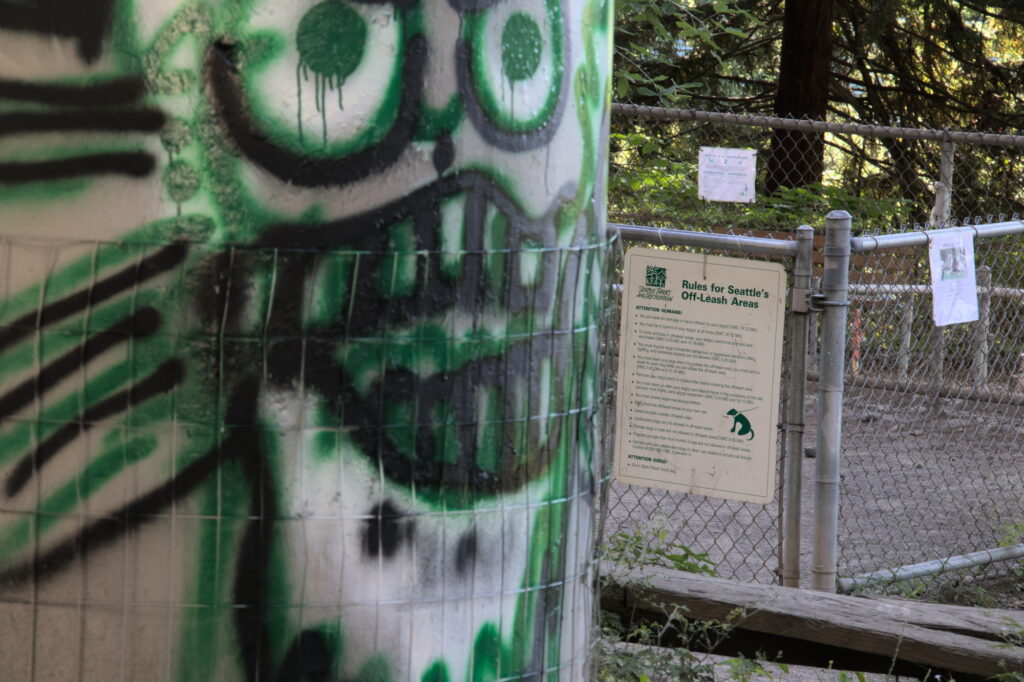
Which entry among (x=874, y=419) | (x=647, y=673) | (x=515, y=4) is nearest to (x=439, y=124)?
(x=515, y=4)

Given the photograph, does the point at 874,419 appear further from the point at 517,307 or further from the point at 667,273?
the point at 517,307

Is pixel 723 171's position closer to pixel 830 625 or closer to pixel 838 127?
pixel 838 127

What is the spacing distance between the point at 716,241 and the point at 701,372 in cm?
50

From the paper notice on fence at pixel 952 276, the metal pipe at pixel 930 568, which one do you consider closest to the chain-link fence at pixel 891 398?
the metal pipe at pixel 930 568

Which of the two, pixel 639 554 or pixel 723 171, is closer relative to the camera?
pixel 639 554

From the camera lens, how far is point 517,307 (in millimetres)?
2141

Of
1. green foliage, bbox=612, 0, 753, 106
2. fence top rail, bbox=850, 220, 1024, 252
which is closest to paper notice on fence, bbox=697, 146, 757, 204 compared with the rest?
green foliage, bbox=612, 0, 753, 106

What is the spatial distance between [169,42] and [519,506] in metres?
0.92

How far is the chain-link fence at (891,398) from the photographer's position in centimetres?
649

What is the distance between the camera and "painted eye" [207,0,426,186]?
6.32ft

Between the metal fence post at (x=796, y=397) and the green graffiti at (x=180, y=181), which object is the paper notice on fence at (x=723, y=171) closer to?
the metal fence post at (x=796, y=397)

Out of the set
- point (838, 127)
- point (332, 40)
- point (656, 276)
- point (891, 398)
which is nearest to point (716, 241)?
point (656, 276)

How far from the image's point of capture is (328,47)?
1946 mm

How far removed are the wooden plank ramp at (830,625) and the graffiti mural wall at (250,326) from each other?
2.19 m
